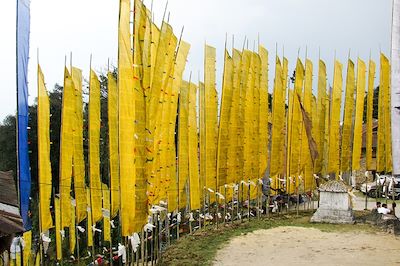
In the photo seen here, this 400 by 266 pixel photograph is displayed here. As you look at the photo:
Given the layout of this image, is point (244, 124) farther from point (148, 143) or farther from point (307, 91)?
point (148, 143)

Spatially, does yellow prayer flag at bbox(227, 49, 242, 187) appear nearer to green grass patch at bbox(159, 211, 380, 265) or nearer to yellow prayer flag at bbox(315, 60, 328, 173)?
green grass patch at bbox(159, 211, 380, 265)

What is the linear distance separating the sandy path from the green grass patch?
1.20 feet

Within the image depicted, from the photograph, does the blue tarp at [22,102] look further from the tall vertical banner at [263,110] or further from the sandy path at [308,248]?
the tall vertical banner at [263,110]

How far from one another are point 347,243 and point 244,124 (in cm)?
518

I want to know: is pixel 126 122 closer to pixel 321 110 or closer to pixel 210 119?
pixel 210 119

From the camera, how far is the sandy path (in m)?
11.4

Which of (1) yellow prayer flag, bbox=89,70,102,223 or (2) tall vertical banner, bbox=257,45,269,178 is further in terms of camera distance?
(2) tall vertical banner, bbox=257,45,269,178

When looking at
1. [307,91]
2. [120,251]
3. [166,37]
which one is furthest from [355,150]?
[120,251]

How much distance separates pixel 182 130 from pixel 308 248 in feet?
16.2

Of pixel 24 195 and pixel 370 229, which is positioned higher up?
pixel 24 195

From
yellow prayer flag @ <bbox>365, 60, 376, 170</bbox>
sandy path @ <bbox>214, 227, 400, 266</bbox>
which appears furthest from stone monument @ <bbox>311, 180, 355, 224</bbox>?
yellow prayer flag @ <bbox>365, 60, 376, 170</bbox>

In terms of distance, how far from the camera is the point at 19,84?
29.8 feet

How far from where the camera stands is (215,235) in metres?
14.2

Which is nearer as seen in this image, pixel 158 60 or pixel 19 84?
pixel 19 84
